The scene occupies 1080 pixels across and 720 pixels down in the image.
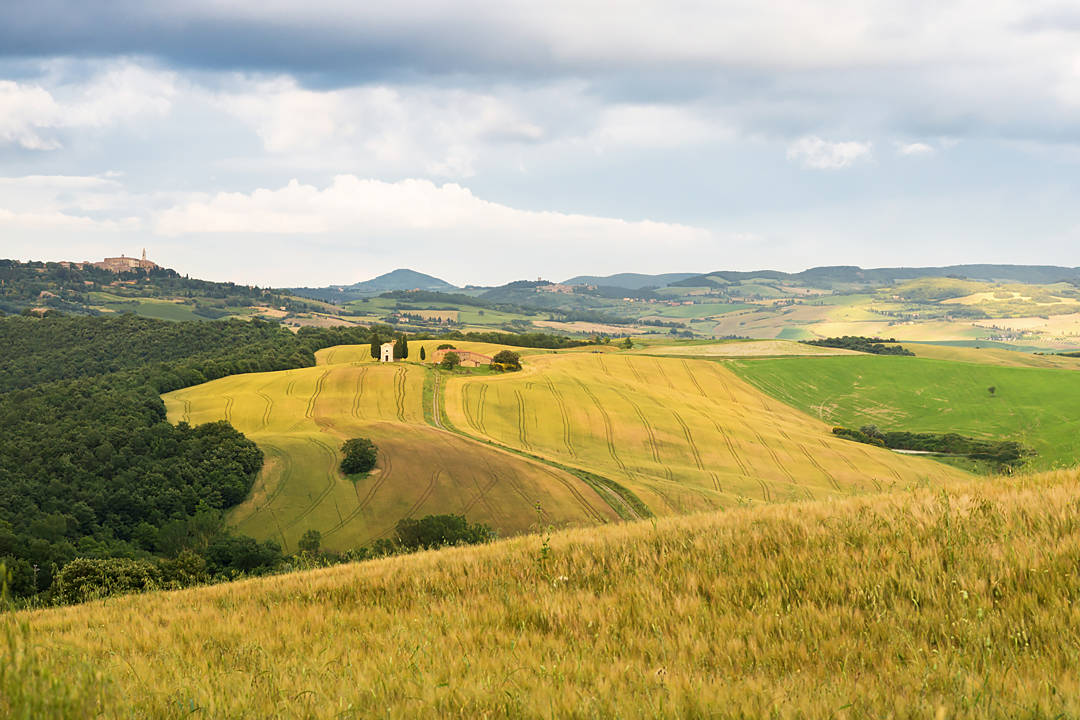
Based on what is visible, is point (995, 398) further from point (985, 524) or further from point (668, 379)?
point (985, 524)

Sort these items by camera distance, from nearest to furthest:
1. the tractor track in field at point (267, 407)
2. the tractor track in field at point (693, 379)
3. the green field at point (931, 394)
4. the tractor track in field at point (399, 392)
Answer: the tractor track in field at point (267, 407)
the tractor track in field at point (399, 392)
the green field at point (931, 394)
the tractor track in field at point (693, 379)

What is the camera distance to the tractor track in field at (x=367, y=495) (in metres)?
71.9

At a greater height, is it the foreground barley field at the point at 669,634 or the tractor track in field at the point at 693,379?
the foreground barley field at the point at 669,634

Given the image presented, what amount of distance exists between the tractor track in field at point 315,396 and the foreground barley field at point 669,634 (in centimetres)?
10486

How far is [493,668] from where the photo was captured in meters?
4.81

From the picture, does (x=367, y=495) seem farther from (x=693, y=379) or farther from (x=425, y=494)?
(x=693, y=379)

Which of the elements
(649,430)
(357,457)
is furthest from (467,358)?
(357,457)

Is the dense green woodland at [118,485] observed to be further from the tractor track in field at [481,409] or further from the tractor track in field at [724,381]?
the tractor track in field at [724,381]

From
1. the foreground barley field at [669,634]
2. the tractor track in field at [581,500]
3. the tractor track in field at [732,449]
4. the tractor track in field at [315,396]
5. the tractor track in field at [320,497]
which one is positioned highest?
the foreground barley field at [669,634]

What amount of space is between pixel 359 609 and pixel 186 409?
126 meters

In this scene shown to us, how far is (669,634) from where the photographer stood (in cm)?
534

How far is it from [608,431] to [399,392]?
44689 mm

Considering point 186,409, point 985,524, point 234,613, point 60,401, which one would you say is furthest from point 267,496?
point 985,524

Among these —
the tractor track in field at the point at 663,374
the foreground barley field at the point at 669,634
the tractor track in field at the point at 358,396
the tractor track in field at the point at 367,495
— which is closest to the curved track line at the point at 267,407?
the tractor track in field at the point at 358,396
